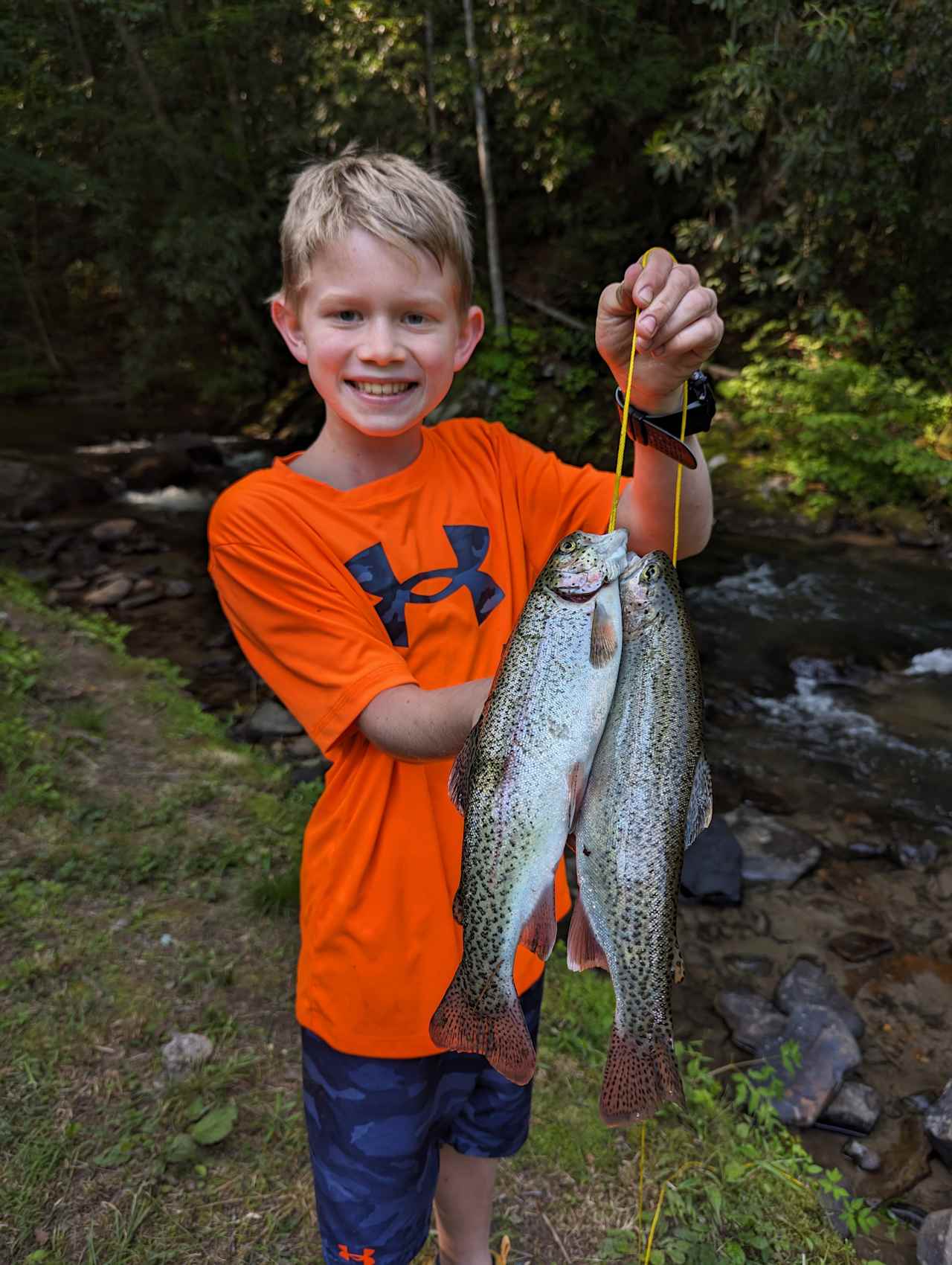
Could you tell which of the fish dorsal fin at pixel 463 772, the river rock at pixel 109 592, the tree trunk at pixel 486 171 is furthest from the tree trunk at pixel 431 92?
the fish dorsal fin at pixel 463 772

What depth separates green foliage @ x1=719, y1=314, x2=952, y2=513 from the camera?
40.3ft

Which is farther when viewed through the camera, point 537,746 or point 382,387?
point 382,387

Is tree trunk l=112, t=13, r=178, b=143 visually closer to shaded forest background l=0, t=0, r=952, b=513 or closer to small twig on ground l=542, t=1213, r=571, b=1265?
shaded forest background l=0, t=0, r=952, b=513

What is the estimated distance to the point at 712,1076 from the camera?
13.5ft

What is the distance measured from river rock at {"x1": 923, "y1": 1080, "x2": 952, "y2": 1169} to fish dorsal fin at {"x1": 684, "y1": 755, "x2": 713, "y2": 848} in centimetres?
346

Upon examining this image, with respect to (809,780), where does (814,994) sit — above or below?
above

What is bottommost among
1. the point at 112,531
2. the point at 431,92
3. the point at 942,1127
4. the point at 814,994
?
the point at 112,531

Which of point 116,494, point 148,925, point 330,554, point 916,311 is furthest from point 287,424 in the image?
point 330,554

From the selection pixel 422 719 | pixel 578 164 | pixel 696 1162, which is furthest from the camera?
pixel 578 164

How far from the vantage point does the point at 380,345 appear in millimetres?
2000

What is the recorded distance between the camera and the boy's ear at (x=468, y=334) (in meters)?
2.29

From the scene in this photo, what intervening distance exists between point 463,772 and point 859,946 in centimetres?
479

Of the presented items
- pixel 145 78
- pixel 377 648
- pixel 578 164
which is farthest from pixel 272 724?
pixel 145 78

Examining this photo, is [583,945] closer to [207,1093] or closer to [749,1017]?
[207,1093]
